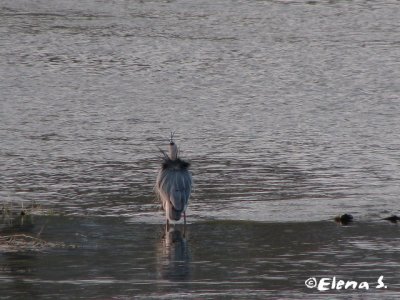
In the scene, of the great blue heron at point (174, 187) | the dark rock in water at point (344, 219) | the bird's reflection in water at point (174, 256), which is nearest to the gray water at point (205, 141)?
the bird's reflection in water at point (174, 256)

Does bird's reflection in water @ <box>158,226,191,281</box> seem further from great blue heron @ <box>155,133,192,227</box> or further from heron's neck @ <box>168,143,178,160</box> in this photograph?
heron's neck @ <box>168,143,178,160</box>

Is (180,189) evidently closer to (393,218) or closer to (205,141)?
(393,218)

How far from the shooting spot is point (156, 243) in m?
13.0

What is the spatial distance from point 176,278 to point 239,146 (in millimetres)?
7218

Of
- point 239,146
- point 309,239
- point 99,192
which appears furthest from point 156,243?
point 239,146

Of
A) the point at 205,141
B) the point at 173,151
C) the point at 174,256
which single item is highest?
the point at 173,151

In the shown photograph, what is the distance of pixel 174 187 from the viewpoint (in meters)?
14.0

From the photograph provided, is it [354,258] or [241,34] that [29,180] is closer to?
[354,258]

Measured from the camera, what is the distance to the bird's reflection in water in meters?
11.5

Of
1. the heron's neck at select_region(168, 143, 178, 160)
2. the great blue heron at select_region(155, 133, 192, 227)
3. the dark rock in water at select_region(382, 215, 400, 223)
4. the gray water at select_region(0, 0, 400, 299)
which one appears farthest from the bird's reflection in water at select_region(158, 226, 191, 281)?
the dark rock in water at select_region(382, 215, 400, 223)

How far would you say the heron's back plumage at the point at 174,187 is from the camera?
13.7m

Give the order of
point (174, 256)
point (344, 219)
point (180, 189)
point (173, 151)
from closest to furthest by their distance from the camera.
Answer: point (174, 256), point (344, 219), point (180, 189), point (173, 151)

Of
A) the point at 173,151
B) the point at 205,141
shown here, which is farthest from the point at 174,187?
the point at 205,141

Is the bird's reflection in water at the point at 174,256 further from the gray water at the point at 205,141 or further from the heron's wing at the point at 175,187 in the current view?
the heron's wing at the point at 175,187
